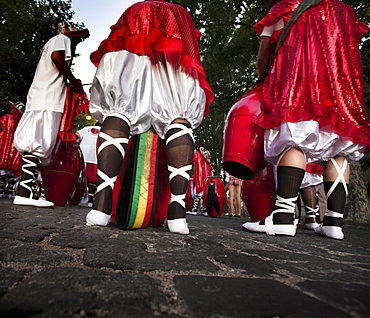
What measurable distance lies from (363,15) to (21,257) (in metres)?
8.72

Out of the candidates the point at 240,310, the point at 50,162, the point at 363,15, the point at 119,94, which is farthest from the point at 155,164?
the point at 363,15

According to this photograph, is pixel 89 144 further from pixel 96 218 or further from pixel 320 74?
pixel 320 74

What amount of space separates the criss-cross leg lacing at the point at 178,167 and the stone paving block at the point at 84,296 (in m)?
0.98

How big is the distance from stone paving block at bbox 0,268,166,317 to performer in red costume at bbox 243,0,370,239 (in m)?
1.58

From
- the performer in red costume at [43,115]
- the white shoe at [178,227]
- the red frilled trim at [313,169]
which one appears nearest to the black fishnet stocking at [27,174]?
the performer in red costume at [43,115]

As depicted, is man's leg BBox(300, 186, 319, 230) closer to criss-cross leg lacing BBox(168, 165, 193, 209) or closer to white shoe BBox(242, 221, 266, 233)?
white shoe BBox(242, 221, 266, 233)

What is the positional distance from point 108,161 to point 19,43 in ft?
40.1

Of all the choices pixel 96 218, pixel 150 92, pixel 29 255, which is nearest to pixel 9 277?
pixel 29 255

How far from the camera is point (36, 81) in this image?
3.20 m

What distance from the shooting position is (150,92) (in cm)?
188

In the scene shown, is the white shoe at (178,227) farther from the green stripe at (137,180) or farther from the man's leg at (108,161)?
the man's leg at (108,161)

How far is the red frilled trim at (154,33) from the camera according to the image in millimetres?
1842

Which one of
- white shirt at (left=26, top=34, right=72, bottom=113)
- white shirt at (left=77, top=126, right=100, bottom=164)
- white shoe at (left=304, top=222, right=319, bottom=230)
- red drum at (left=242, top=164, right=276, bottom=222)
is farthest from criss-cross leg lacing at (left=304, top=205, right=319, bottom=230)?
white shirt at (left=77, top=126, right=100, bottom=164)

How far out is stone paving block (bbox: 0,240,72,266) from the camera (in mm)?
812
